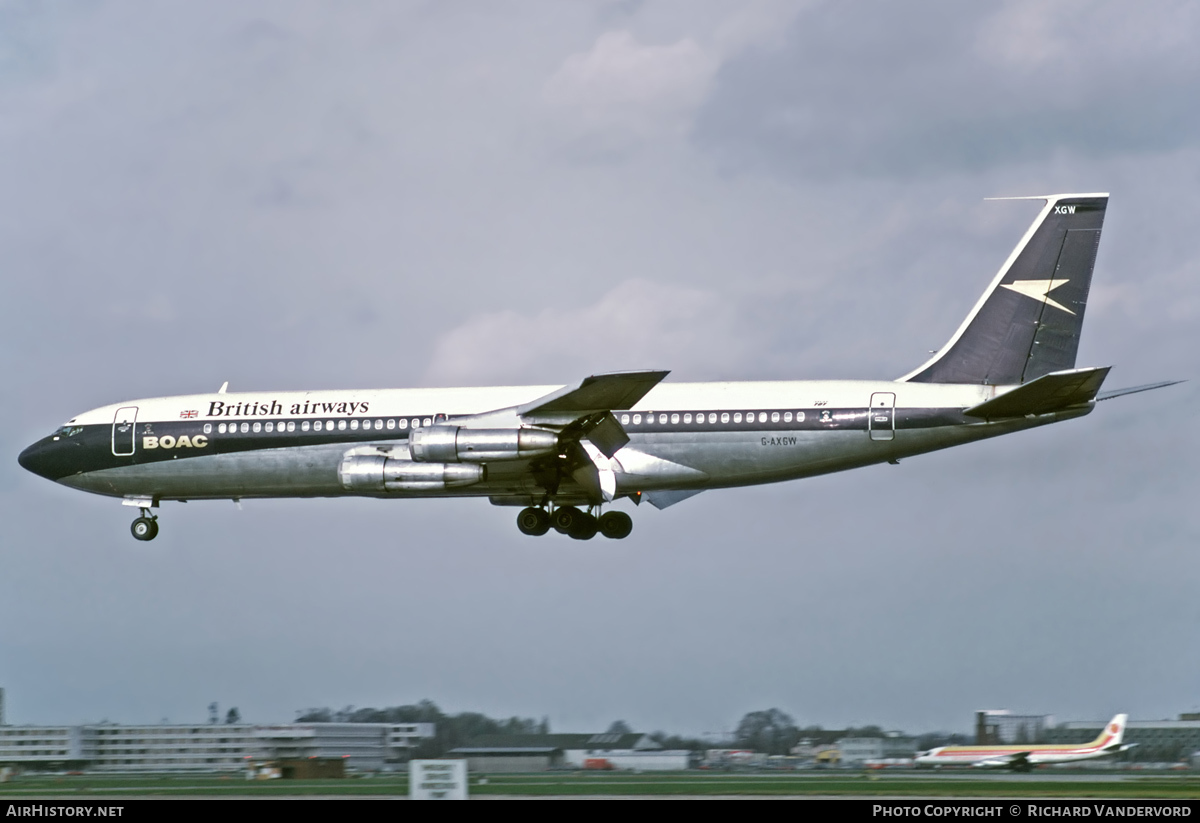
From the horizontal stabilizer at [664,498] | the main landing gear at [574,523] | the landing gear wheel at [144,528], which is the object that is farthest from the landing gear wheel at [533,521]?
the landing gear wheel at [144,528]

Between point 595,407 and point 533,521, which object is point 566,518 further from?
point 595,407

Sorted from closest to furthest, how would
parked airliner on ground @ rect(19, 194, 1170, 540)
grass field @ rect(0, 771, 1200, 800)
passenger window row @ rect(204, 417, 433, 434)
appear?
grass field @ rect(0, 771, 1200, 800) < parked airliner on ground @ rect(19, 194, 1170, 540) < passenger window row @ rect(204, 417, 433, 434)

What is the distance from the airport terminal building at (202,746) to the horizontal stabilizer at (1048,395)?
14.6 metres

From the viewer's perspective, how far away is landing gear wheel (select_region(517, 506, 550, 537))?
3688 centimetres

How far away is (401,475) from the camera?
34469mm

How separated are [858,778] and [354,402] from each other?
1606 centimetres

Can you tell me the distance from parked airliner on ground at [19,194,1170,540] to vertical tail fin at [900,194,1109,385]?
0.11 ft

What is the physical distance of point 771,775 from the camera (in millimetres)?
28797

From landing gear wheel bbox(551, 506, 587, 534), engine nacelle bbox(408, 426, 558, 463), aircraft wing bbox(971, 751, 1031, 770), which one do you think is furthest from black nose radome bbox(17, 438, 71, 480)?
aircraft wing bbox(971, 751, 1031, 770)

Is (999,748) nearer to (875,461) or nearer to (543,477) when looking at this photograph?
(875,461)

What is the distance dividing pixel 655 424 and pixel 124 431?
14.6 metres

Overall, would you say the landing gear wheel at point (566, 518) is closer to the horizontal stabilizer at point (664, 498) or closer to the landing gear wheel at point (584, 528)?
the landing gear wheel at point (584, 528)

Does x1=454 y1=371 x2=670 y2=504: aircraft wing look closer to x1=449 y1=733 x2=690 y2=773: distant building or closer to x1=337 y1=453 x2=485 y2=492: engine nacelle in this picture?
x1=337 y1=453 x2=485 y2=492: engine nacelle

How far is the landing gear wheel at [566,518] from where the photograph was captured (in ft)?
121
